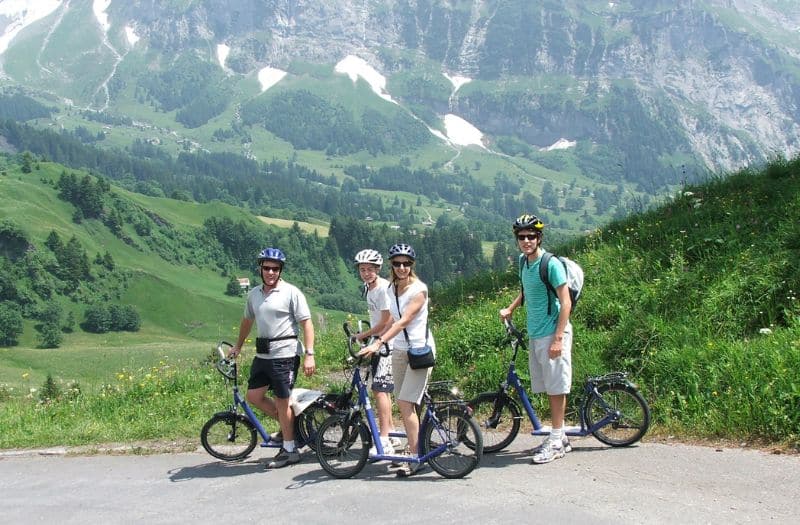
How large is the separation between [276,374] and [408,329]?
199cm

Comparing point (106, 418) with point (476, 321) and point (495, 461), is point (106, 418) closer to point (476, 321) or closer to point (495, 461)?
point (476, 321)

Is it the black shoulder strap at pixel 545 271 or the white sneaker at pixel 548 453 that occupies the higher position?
the black shoulder strap at pixel 545 271

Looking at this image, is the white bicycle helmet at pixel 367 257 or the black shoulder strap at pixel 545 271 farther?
the white bicycle helmet at pixel 367 257

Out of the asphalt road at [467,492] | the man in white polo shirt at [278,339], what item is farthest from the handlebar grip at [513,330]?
the man in white polo shirt at [278,339]

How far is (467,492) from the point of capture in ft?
26.2

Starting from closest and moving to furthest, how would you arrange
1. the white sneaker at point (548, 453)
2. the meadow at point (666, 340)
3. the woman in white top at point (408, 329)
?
the woman in white top at point (408, 329) < the white sneaker at point (548, 453) < the meadow at point (666, 340)

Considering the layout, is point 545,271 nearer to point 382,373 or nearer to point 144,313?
point 382,373

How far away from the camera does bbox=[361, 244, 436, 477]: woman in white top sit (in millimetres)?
8594

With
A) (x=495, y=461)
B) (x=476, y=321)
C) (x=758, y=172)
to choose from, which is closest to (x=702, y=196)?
(x=758, y=172)

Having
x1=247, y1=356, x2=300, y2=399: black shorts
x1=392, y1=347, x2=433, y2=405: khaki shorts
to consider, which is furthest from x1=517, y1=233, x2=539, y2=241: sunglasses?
x1=247, y1=356, x2=300, y2=399: black shorts

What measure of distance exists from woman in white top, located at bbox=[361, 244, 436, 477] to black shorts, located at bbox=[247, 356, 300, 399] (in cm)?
150

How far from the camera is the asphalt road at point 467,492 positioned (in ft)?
23.4

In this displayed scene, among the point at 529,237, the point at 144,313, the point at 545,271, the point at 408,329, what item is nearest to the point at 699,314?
the point at 545,271

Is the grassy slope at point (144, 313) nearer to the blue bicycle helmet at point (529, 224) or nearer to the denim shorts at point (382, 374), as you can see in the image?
the denim shorts at point (382, 374)
